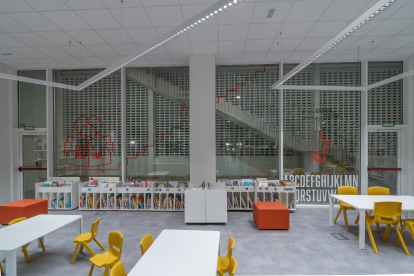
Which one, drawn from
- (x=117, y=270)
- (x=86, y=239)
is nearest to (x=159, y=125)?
(x=86, y=239)

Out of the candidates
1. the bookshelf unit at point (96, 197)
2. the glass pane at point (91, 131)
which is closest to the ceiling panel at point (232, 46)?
the glass pane at point (91, 131)

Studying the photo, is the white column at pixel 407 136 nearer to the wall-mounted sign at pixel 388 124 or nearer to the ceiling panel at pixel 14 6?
the wall-mounted sign at pixel 388 124

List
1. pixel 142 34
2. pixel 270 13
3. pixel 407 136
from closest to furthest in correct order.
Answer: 1. pixel 270 13
2. pixel 142 34
3. pixel 407 136

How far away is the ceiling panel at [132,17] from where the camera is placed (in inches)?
161

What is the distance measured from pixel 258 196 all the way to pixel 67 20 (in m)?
6.21

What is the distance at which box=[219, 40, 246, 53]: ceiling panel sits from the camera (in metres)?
5.39

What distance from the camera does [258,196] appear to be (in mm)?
6285

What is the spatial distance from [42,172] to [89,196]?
83.4 inches

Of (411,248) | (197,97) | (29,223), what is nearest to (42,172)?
(29,223)

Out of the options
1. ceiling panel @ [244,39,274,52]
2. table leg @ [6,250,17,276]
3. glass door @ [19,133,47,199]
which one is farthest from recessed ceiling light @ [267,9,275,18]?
glass door @ [19,133,47,199]

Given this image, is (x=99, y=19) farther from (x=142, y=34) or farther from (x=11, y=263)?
(x=11, y=263)

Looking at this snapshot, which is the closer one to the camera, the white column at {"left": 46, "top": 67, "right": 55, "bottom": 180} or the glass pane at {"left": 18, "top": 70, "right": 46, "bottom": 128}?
the white column at {"left": 46, "top": 67, "right": 55, "bottom": 180}

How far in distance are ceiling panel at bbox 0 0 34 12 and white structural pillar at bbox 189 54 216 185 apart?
11.8 feet

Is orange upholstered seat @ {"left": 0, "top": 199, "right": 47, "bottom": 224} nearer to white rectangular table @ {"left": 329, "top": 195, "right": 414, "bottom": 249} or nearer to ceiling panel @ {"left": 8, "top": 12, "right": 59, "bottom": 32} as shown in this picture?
ceiling panel @ {"left": 8, "top": 12, "right": 59, "bottom": 32}
